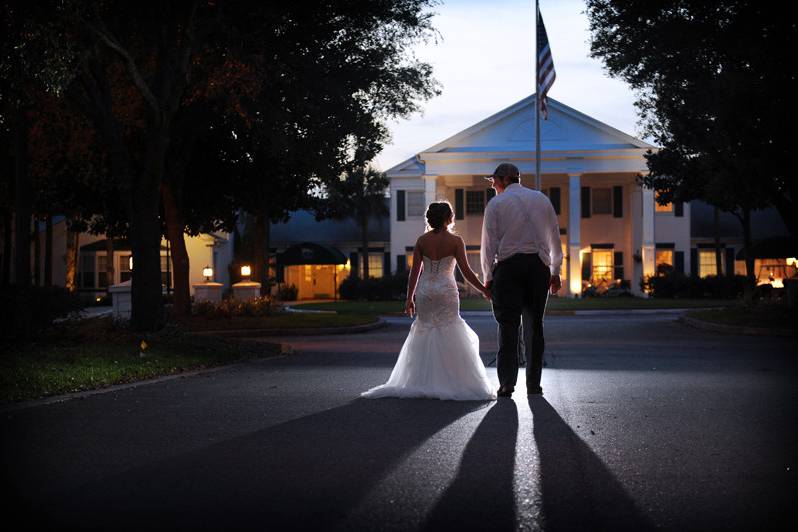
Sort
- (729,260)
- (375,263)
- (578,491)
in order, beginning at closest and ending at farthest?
1. (578,491)
2. (729,260)
3. (375,263)

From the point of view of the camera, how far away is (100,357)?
44.8 ft

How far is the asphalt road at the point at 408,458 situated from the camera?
4961 millimetres

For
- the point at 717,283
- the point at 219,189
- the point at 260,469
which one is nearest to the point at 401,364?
the point at 260,469

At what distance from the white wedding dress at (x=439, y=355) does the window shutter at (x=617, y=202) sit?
42.0m

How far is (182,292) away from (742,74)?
49.4 ft

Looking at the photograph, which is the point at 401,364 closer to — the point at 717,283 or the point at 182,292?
the point at 182,292

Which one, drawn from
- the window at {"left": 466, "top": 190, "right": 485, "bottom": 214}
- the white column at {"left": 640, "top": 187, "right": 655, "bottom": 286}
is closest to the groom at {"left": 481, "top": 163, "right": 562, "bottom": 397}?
the white column at {"left": 640, "top": 187, "right": 655, "bottom": 286}

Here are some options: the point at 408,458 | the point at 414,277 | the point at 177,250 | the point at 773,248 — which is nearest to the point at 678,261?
the point at 773,248

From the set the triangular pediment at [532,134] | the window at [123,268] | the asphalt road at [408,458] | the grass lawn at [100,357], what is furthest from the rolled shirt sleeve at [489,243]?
the window at [123,268]

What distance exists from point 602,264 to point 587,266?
0.74 meters

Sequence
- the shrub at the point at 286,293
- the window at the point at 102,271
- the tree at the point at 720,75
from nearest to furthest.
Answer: the tree at the point at 720,75 → the window at the point at 102,271 → the shrub at the point at 286,293

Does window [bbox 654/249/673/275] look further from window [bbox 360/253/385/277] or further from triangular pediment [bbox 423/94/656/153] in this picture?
window [bbox 360/253/385/277]

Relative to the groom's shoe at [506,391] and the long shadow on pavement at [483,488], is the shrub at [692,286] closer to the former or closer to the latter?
the groom's shoe at [506,391]

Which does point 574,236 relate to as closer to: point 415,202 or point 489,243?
point 415,202
